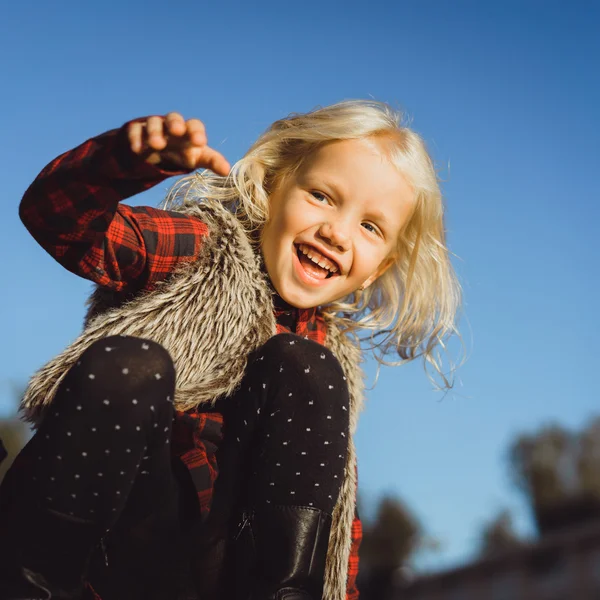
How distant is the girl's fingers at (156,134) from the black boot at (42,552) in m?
0.77

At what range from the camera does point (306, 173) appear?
101 inches

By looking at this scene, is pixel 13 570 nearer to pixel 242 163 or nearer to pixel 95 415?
pixel 95 415

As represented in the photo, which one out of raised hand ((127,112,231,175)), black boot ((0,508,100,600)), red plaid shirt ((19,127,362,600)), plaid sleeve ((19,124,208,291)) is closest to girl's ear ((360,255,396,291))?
red plaid shirt ((19,127,362,600))

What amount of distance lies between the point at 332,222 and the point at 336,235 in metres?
0.04

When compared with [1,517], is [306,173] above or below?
above

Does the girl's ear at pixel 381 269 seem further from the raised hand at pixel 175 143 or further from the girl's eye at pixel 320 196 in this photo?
the raised hand at pixel 175 143

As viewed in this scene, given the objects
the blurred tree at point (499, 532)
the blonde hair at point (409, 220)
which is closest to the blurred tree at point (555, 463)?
the blurred tree at point (499, 532)

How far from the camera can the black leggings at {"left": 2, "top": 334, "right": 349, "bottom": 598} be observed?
5.10ft

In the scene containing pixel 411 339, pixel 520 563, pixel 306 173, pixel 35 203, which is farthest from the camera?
pixel 520 563

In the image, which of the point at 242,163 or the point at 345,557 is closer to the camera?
the point at 345,557

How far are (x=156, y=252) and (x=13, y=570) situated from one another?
0.89 meters

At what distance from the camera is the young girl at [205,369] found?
1575 mm

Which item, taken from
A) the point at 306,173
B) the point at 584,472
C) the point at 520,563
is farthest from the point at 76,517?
the point at 584,472

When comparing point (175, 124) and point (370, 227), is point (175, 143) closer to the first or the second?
point (175, 124)
